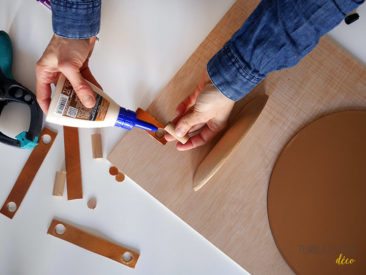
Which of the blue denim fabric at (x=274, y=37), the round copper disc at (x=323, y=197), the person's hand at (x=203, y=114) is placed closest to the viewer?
the blue denim fabric at (x=274, y=37)

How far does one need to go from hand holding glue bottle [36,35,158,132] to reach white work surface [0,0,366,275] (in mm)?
150

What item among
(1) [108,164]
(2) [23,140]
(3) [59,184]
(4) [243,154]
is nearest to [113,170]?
(1) [108,164]

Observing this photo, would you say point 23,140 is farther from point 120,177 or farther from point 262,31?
point 262,31

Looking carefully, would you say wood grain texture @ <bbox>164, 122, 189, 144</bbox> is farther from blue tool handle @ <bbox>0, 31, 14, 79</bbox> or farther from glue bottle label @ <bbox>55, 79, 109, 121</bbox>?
blue tool handle @ <bbox>0, 31, 14, 79</bbox>

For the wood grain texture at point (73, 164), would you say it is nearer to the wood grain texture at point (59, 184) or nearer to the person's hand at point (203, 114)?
the wood grain texture at point (59, 184)

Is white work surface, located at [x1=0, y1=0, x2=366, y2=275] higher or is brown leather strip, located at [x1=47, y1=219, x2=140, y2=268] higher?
white work surface, located at [x1=0, y1=0, x2=366, y2=275]

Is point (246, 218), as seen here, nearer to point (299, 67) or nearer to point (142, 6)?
point (299, 67)

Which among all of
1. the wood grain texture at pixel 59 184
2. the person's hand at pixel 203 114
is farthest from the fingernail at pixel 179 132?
the wood grain texture at pixel 59 184

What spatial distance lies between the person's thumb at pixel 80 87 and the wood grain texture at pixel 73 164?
22cm

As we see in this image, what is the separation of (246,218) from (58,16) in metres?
0.70

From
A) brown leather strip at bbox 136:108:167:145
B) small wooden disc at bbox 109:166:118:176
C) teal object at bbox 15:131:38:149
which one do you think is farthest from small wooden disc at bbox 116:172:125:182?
teal object at bbox 15:131:38:149

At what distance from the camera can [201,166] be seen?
76 cm

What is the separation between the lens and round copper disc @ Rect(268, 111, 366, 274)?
2.50 feet

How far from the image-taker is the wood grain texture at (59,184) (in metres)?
0.77
